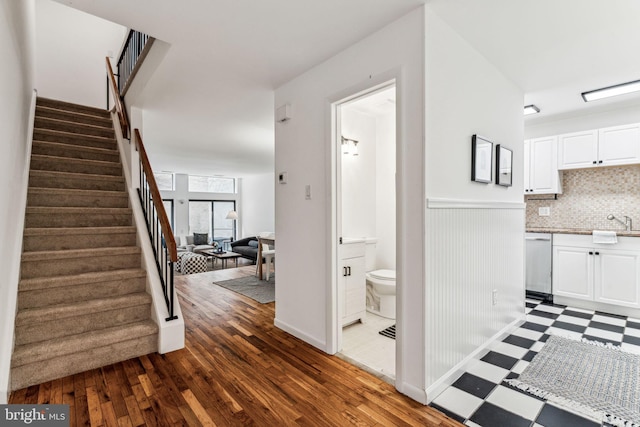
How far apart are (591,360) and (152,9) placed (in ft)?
13.4

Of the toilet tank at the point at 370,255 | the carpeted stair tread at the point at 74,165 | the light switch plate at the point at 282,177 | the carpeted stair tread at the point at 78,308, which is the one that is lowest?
the carpeted stair tread at the point at 78,308

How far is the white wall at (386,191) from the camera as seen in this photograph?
3.92 m

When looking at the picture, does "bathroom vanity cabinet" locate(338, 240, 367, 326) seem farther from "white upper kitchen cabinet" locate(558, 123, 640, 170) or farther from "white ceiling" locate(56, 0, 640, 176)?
"white upper kitchen cabinet" locate(558, 123, 640, 170)

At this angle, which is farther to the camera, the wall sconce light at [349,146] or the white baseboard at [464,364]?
the wall sconce light at [349,146]

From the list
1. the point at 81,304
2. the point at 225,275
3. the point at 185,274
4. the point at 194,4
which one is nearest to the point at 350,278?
the point at 81,304

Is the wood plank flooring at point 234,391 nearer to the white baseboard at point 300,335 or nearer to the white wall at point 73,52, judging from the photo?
the white baseboard at point 300,335

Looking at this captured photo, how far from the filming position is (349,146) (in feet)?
11.7

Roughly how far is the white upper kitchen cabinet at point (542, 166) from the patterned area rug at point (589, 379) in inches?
84.5

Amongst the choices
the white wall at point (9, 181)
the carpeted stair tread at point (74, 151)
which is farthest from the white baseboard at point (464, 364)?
the carpeted stair tread at point (74, 151)

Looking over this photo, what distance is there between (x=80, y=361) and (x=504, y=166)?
385 cm

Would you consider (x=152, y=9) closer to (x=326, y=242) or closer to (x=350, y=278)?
(x=326, y=242)

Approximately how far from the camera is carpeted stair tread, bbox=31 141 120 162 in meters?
3.55

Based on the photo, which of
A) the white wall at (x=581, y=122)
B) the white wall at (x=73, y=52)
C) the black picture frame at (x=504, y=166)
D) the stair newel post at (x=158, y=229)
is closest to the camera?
the stair newel post at (x=158, y=229)

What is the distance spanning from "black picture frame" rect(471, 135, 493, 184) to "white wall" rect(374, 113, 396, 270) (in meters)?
1.40
